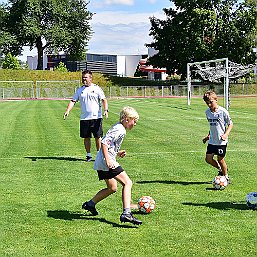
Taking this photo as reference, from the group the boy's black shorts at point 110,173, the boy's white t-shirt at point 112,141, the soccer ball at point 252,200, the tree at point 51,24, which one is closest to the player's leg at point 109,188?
the boy's black shorts at point 110,173

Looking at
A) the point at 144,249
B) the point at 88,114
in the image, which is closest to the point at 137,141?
the point at 88,114

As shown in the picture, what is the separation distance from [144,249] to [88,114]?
269 inches

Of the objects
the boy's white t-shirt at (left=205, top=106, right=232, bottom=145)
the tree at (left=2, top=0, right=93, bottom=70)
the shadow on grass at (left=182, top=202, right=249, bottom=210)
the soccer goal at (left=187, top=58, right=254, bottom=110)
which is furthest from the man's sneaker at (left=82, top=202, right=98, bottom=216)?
the tree at (left=2, top=0, right=93, bottom=70)

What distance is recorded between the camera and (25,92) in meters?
64.2

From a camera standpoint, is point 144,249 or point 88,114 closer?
point 144,249

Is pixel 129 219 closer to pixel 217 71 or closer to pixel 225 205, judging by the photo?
pixel 225 205

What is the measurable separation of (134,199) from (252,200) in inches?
70.6

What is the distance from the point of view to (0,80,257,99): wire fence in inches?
2532

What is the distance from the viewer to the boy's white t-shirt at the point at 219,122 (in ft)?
29.9

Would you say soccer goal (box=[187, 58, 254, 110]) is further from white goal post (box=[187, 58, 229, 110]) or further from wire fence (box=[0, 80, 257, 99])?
wire fence (box=[0, 80, 257, 99])

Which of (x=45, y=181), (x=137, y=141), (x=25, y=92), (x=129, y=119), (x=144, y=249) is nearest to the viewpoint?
(x=144, y=249)

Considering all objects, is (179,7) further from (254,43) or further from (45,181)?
(45,181)

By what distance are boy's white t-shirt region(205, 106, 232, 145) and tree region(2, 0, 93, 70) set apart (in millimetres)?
71968

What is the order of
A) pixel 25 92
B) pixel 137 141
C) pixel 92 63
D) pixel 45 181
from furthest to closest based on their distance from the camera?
pixel 92 63 → pixel 25 92 → pixel 137 141 → pixel 45 181
